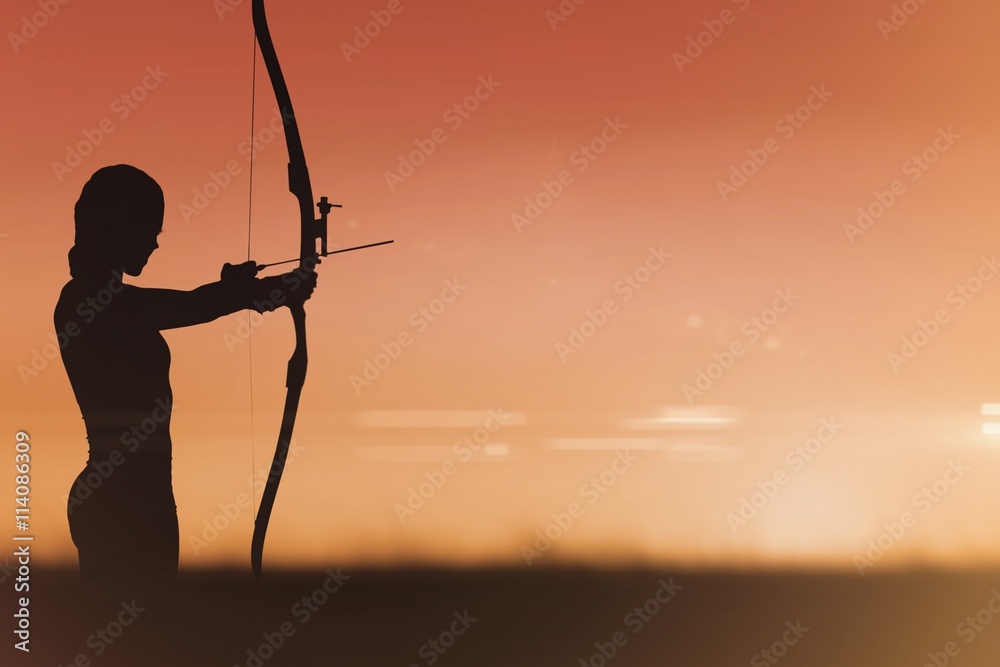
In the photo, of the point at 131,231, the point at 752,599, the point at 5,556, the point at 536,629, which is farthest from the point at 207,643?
the point at 752,599

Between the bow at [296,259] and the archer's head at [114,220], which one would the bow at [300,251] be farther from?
the archer's head at [114,220]

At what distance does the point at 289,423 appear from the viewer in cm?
271

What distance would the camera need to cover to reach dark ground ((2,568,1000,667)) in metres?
2.71

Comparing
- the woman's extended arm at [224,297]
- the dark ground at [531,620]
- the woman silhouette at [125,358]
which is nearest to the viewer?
the woman silhouette at [125,358]

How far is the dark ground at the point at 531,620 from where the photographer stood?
271 cm

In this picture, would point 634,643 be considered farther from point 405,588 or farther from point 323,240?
point 323,240

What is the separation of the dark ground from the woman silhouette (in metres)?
0.19

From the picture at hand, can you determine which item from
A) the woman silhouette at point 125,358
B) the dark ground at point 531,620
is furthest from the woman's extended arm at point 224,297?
the dark ground at point 531,620

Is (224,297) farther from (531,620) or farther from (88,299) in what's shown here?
(531,620)

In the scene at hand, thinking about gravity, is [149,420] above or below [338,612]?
above

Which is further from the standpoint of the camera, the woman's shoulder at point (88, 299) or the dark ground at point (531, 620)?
the dark ground at point (531, 620)

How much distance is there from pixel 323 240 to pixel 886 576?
2.42m

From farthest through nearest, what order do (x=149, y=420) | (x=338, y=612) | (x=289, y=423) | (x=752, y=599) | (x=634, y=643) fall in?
(x=752, y=599), (x=338, y=612), (x=634, y=643), (x=289, y=423), (x=149, y=420)

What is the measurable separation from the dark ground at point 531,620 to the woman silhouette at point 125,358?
0.62 ft
